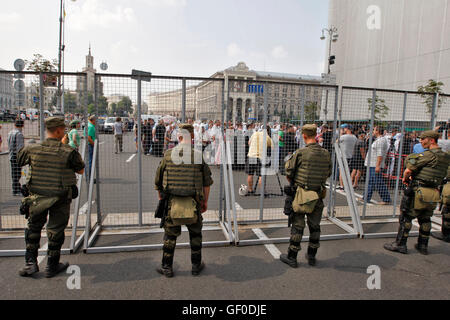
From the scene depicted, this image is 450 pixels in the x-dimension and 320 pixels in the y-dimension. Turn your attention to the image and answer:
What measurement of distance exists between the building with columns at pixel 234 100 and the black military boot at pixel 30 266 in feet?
8.69

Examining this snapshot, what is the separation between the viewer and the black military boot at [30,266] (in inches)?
140

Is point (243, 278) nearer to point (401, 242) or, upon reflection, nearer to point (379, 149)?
point (401, 242)

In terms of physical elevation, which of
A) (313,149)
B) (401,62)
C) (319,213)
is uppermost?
(401,62)

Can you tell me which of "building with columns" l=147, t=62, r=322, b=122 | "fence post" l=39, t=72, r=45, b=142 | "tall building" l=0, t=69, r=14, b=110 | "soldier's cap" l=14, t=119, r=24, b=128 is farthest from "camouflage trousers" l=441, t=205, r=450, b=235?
"soldier's cap" l=14, t=119, r=24, b=128

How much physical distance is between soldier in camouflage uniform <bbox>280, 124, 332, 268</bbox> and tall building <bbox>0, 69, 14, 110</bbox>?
4.30 metres

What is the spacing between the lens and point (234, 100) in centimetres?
513

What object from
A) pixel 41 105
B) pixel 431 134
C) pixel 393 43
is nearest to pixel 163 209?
pixel 41 105

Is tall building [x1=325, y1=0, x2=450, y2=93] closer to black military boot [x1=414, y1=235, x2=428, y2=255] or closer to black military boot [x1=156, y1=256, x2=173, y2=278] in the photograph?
black military boot [x1=414, y1=235, x2=428, y2=255]

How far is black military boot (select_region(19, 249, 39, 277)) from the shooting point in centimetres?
357

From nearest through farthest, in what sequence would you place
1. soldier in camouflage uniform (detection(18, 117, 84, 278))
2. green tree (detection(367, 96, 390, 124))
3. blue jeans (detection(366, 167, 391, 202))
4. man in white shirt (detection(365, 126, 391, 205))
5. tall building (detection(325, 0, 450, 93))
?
soldier in camouflage uniform (detection(18, 117, 84, 278)) < green tree (detection(367, 96, 390, 124)) < man in white shirt (detection(365, 126, 391, 205)) < blue jeans (detection(366, 167, 391, 202)) < tall building (detection(325, 0, 450, 93))
